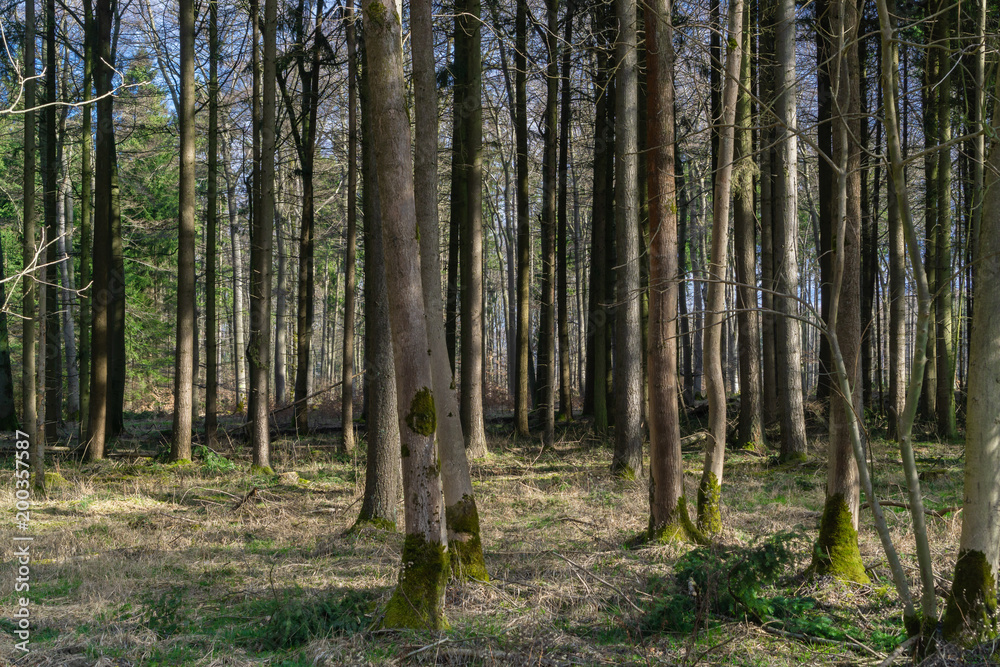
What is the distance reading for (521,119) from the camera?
14.4m

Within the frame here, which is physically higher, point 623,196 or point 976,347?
point 623,196

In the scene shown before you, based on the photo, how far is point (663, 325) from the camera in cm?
662

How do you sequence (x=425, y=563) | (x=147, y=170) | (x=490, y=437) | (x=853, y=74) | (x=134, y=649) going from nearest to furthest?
(x=134, y=649), (x=425, y=563), (x=853, y=74), (x=490, y=437), (x=147, y=170)

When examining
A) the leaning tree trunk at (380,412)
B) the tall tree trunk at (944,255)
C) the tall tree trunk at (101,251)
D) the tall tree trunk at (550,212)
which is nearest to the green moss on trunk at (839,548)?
the leaning tree trunk at (380,412)

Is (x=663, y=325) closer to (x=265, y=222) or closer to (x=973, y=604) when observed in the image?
(x=973, y=604)

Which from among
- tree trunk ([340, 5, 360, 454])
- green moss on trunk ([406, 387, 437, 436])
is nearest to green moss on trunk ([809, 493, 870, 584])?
green moss on trunk ([406, 387, 437, 436])

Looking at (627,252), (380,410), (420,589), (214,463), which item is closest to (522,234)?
(627,252)

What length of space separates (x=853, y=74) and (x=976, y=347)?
2702 mm

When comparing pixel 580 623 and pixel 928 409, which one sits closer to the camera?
pixel 580 623

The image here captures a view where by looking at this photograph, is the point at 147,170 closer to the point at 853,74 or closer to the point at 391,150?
the point at 391,150

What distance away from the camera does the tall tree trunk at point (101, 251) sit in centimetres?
1205

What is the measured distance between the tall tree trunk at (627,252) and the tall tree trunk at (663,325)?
2146 mm

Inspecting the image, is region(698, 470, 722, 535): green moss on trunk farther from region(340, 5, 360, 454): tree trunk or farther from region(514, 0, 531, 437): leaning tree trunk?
region(514, 0, 531, 437): leaning tree trunk

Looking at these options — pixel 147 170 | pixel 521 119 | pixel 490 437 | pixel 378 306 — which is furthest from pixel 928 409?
pixel 147 170
